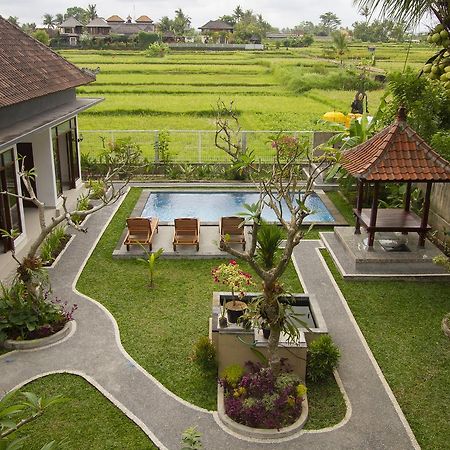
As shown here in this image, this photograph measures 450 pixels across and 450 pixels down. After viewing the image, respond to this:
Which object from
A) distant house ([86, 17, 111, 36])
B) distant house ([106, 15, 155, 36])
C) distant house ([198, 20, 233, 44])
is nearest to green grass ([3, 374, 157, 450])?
Result: distant house ([106, 15, 155, 36])

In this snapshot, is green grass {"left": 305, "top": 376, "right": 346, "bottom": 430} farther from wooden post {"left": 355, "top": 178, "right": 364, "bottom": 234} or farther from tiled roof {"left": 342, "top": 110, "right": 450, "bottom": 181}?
wooden post {"left": 355, "top": 178, "right": 364, "bottom": 234}

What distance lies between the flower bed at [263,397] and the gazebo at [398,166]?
5.44 meters

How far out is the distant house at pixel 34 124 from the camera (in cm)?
1264

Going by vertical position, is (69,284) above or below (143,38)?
below

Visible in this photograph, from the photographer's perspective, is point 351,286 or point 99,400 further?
point 351,286

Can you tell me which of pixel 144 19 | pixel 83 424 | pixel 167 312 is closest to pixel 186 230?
pixel 167 312

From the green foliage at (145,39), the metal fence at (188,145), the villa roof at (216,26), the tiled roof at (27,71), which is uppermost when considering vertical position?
the villa roof at (216,26)

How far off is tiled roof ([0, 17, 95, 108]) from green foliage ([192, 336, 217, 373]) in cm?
692

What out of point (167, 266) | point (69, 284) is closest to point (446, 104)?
point (167, 266)

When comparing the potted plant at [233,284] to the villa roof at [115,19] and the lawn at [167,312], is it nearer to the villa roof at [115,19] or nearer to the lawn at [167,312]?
the lawn at [167,312]

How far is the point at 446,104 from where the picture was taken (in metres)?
15.2

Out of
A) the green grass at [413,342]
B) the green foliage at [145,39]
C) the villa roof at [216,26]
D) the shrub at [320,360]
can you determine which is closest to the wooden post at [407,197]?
the green grass at [413,342]

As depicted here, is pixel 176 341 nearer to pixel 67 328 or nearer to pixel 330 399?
pixel 67 328

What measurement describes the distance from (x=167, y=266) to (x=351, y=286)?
13.7 ft
